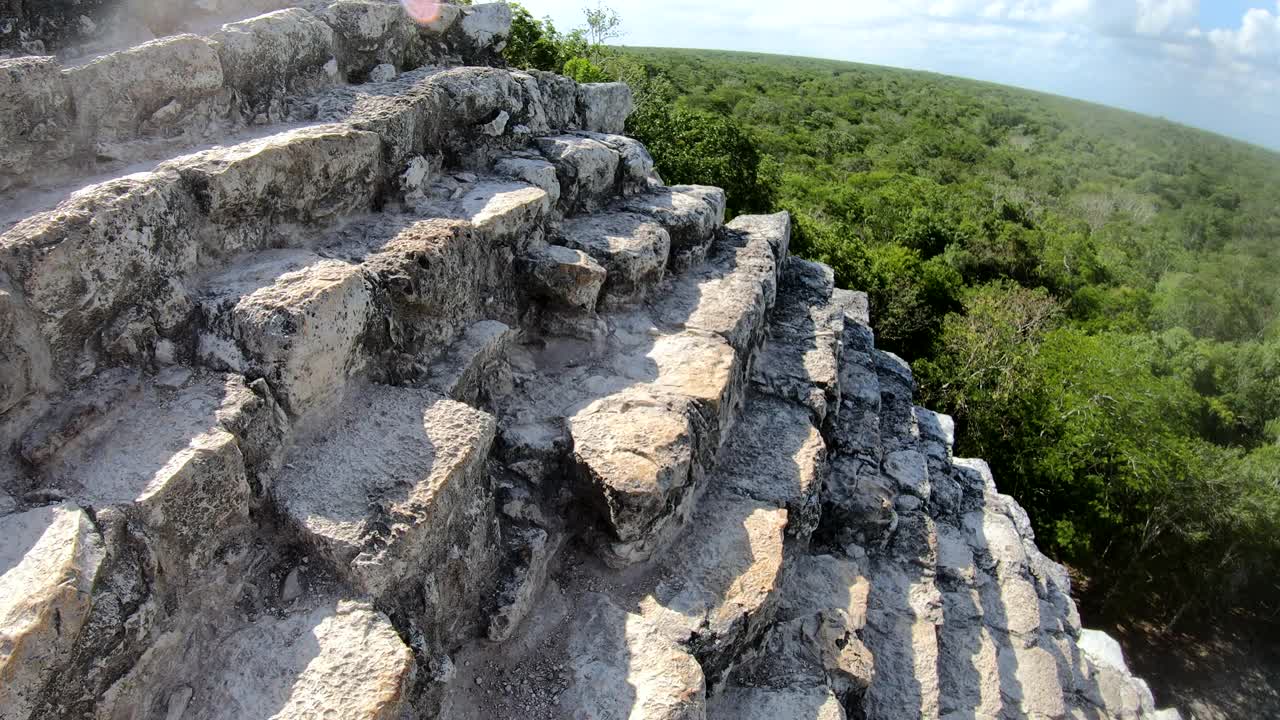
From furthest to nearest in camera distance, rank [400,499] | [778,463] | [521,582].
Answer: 1. [778,463]
2. [521,582]
3. [400,499]

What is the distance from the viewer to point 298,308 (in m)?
3.93

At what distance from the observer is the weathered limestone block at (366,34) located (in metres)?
6.32

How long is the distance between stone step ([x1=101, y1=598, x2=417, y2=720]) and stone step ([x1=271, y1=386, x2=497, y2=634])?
0.24m

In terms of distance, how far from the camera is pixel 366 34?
21.2 ft

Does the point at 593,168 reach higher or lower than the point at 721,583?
higher

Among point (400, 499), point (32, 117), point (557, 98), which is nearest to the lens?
point (400, 499)

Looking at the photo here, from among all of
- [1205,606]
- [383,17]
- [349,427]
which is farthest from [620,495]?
[1205,606]

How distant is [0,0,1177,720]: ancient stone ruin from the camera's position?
330 cm

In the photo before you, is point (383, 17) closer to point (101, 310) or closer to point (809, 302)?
point (101, 310)

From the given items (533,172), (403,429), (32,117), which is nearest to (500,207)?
(533,172)

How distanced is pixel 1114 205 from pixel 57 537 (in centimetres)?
4493

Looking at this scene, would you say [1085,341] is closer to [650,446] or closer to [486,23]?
[486,23]

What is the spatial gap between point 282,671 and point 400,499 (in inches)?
35.3

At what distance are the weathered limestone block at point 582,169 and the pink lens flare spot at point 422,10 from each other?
1.58 m
